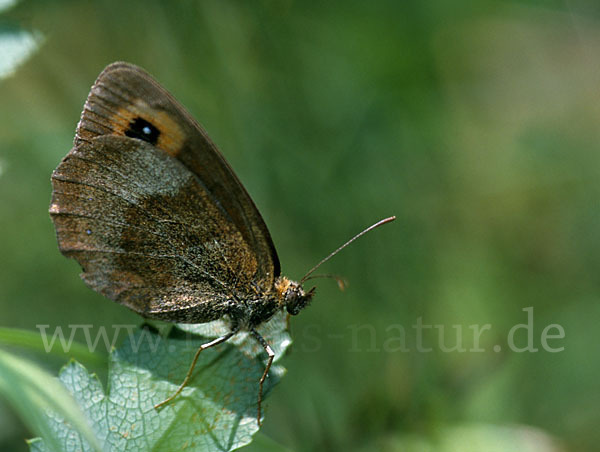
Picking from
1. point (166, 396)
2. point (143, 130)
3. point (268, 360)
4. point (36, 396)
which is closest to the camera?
point (36, 396)

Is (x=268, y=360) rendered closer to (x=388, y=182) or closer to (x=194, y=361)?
(x=194, y=361)

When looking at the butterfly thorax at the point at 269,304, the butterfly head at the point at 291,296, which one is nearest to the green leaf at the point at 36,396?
the butterfly thorax at the point at 269,304

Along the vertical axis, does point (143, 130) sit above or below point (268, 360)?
above

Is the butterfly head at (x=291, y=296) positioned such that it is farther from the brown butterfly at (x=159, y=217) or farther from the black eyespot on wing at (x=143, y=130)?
Result: the black eyespot on wing at (x=143, y=130)

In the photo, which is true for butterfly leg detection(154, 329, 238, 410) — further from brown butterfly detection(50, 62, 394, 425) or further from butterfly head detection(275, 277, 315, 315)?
butterfly head detection(275, 277, 315, 315)

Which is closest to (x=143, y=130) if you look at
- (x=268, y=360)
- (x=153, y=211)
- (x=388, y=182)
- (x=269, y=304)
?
(x=153, y=211)

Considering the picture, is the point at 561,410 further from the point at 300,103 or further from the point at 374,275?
the point at 300,103
